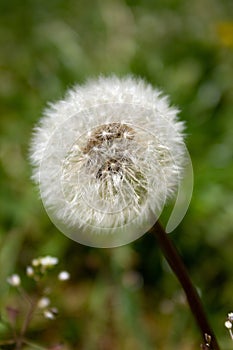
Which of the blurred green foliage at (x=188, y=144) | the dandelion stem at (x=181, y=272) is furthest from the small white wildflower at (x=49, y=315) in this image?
the blurred green foliage at (x=188, y=144)

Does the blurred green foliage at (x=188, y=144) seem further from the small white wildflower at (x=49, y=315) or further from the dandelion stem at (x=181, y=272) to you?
the dandelion stem at (x=181, y=272)

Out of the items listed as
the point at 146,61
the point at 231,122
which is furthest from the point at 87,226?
the point at 146,61

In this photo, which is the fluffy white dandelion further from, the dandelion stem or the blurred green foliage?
the blurred green foliage

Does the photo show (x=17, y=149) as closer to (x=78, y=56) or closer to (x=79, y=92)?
(x=78, y=56)

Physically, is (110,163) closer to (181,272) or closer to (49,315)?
(181,272)

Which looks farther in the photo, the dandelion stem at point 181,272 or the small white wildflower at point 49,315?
the small white wildflower at point 49,315

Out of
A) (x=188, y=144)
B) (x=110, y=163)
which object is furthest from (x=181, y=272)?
(x=188, y=144)
